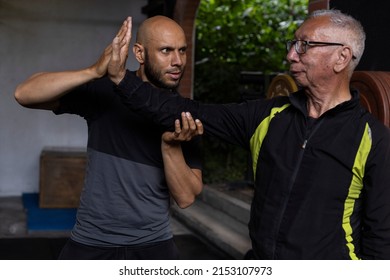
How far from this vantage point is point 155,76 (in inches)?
80.0

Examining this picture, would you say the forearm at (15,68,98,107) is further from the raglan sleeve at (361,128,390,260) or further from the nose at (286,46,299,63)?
the raglan sleeve at (361,128,390,260)

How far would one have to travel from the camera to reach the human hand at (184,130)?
1.85 meters

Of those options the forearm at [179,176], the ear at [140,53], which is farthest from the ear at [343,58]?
the ear at [140,53]

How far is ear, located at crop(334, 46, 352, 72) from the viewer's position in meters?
1.79

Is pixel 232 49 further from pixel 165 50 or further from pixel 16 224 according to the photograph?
pixel 165 50

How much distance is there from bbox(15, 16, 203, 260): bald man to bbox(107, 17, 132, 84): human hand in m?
0.22

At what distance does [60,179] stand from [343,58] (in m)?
4.77

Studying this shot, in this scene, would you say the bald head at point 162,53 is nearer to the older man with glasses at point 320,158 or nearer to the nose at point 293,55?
the older man with glasses at point 320,158

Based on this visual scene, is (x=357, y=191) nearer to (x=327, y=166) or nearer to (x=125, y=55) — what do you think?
(x=327, y=166)

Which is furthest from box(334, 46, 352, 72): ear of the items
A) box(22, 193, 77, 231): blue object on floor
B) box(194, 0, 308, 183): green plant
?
box(194, 0, 308, 183): green plant

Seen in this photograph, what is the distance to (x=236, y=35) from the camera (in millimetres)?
7973

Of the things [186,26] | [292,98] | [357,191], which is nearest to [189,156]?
[292,98]

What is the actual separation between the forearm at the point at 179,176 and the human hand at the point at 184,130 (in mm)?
45
